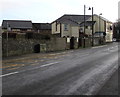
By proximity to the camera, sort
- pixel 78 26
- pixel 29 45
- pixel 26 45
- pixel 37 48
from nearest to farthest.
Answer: pixel 26 45
pixel 29 45
pixel 37 48
pixel 78 26

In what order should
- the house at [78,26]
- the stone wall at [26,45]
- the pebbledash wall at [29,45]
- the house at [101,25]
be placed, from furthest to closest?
the house at [101,25], the house at [78,26], the pebbledash wall at [29,45], the stone wall at [26,45]

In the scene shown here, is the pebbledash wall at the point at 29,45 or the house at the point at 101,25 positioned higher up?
the house at the point at 101,25

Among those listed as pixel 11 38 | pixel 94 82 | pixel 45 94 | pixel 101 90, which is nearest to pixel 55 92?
pixel 45 94

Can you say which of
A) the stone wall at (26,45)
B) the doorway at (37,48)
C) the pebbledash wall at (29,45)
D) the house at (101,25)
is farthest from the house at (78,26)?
the doorway at (37,48)

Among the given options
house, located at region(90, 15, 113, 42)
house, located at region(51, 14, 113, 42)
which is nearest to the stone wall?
house, located at region(51, 14, 113, 42)

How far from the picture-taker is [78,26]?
185ft

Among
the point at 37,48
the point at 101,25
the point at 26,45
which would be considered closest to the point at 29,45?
the point at 26,45

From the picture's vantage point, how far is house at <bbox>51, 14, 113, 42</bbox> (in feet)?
178

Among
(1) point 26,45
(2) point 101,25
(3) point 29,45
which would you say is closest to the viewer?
(1) point 26,45

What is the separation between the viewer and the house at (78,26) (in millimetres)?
54375

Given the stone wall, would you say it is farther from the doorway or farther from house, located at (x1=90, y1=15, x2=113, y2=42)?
house, located at (x1=90, y1=15, x2=113, y2=42)

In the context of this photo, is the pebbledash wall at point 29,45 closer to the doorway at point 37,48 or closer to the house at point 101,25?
the doorway at point 37,48

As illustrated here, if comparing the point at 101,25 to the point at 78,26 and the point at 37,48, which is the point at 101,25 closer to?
the point at 78,26

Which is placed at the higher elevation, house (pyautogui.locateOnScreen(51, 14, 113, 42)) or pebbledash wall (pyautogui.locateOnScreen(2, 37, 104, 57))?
house (pyautogui.locateOnScreen(51, 14, 113, 42))
